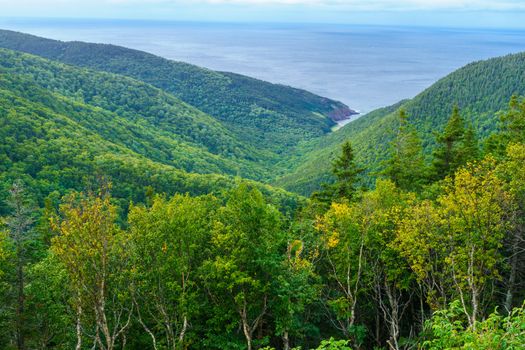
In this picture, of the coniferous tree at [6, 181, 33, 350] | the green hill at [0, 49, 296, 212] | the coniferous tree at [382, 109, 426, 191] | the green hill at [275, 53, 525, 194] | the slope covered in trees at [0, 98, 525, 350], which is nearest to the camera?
the slope covered in trees at [0, 98, 525, 350]

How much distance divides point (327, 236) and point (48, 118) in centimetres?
11520

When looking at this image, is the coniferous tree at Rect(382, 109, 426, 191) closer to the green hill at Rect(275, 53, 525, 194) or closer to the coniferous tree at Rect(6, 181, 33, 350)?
the coniferous tree at Rect(6, 181, 33, 350)

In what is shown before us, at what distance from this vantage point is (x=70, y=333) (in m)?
22.2

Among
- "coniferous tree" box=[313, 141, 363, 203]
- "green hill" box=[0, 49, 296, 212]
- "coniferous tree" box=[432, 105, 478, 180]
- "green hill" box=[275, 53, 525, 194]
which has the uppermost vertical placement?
"green hill" box=[275, 53, 525, 194]

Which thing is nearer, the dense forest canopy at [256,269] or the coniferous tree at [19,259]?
the dense forest canopy at [256,269]

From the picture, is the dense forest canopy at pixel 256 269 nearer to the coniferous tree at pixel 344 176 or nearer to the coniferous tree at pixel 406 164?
the coniferous tree at pixel 406 164

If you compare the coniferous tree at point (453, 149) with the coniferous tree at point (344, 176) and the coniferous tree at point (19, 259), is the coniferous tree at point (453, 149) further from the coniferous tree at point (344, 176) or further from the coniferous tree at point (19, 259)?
the coniferous tree at point (19, 259)

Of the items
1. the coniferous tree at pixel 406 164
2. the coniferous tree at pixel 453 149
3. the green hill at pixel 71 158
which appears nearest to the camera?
the coniferous tree at pixel 453 149

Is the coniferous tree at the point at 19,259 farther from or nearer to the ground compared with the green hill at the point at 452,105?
nearer to the ground

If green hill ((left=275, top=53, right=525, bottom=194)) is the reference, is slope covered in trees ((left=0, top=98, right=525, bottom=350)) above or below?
below

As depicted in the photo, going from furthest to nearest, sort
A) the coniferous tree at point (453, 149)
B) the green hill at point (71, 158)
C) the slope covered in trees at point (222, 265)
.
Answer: the green hill at point (71, 158) → the coniferous tree at point (453, 149) → the slope covered in trees at point (222, 265)

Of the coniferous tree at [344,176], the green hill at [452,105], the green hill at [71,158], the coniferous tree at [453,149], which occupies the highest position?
the green hill at [452,105]

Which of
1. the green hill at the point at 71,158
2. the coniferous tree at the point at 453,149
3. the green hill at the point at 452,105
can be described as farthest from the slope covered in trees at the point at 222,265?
the green hill at the point at 452,105

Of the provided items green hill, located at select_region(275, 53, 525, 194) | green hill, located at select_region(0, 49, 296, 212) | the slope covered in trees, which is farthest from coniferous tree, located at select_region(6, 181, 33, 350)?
green hill, located at select_region(275, 53, 525, 194)
